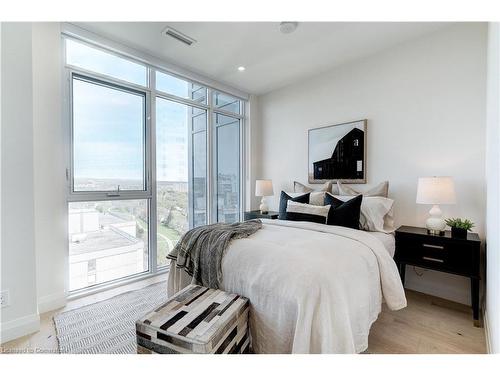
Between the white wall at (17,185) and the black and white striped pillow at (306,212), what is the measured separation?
240 centimetres

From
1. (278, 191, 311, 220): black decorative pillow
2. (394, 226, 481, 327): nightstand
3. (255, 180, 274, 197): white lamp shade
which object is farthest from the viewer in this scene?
(255, 180, 274, 197): white lamp shade

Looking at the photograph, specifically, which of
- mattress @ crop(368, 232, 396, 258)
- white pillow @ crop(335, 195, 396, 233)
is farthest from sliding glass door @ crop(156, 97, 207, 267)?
mattress @ crop(368, 232, 396, 258)

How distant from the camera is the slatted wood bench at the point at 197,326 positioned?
119 cm

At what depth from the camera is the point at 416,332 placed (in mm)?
1877

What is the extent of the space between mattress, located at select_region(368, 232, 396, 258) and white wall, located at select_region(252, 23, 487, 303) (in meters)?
0.46

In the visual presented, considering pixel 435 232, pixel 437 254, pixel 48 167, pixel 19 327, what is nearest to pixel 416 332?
pixel 437 254

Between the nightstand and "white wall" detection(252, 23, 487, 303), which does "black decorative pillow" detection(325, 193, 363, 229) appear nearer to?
the nightstand

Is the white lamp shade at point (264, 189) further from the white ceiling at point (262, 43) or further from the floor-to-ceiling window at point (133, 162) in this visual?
the white ceiling at point (262, 43)

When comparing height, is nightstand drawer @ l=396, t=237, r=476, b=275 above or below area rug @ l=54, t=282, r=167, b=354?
above

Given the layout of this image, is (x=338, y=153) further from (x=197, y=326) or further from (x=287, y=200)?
(x=197, y=326)

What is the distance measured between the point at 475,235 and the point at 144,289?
11.0 ft

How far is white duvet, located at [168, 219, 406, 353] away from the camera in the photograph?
127 centimetres

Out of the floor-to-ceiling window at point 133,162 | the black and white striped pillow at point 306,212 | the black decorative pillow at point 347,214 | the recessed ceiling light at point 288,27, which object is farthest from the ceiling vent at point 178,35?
the black decorative pillow at point 347,214

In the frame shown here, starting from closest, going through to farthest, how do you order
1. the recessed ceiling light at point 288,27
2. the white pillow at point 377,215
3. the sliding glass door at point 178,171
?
the recessed ceiling light at point 288,27, the white pillow at point 377,215, the sliding glass door at point 178,171
